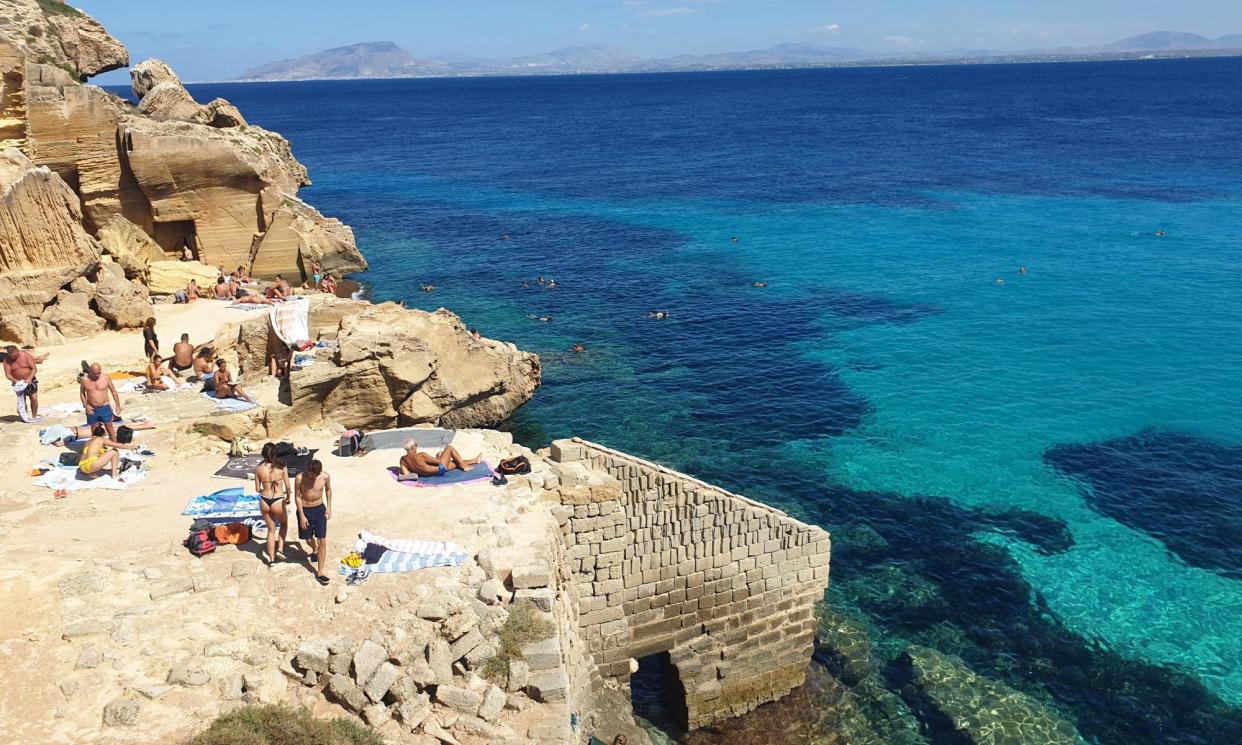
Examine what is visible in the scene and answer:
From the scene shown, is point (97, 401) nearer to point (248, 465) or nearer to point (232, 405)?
point (232, 405)

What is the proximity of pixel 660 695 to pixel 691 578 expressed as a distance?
263 centimetres

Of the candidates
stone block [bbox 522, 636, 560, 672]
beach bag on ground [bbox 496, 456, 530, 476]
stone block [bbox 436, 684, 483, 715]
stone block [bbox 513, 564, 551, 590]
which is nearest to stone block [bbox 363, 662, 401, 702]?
stone block [bbox 436, 684, 483, 715]

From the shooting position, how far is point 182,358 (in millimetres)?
21516

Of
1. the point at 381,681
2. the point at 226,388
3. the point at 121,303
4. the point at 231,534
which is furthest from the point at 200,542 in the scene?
the point at 121,303

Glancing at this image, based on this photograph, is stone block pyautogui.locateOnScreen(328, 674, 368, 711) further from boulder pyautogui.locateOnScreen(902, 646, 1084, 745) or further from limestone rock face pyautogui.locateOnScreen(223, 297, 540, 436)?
boulder pyautogui.locateOnScreen(902, 646, 1084, 745)

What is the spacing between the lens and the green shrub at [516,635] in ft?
39.0

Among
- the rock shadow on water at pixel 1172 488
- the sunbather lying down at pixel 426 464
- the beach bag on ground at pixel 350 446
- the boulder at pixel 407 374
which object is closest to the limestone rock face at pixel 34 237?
the boulder at pixel 407 374

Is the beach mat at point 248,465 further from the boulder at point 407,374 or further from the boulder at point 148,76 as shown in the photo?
the boulder at point 148,76

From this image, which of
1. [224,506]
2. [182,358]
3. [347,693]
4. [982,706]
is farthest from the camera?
[182,358]

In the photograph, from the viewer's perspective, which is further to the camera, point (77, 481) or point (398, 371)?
point (398, 371)

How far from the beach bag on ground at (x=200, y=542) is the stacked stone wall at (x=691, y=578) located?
5.48 meters

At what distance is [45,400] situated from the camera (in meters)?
19.6

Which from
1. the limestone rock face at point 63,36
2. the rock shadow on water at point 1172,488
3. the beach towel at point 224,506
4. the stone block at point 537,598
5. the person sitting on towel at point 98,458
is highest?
the limestone rock face at point 63,36

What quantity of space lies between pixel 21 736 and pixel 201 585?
9.77ft
